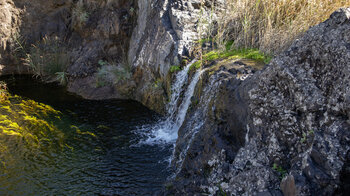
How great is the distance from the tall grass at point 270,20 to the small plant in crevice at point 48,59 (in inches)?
178

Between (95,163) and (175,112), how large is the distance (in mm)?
1619

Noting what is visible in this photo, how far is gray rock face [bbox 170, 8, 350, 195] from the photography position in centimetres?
204

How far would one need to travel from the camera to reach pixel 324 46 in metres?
2.39

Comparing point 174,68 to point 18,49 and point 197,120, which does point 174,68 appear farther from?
point 18,49

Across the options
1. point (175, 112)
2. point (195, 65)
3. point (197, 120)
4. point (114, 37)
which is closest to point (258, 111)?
point (197, 120)

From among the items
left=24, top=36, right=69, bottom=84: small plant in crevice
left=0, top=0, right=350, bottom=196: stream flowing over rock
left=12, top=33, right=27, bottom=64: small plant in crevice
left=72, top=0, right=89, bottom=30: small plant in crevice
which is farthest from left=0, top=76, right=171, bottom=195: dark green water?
left=12, top=33, right=27, bottom=64: small plant in crevice

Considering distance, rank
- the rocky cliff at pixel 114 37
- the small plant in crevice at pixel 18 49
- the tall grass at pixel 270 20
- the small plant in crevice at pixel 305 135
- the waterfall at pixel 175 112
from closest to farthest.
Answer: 1. the small plant in crevice at pixel 305 135
2. the tall grass at pixel 270 20
3. the waterfall at pixel 175 112
4. the rocky cliff at pixel 114 37
5. the small plant in crevice at pixel 18 49

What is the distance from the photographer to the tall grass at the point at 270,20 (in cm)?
432

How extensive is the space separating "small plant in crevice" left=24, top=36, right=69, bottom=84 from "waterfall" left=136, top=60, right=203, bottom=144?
3625 millimetres

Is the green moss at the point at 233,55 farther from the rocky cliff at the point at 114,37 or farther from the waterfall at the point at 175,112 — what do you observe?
the rocky cliff at the point at 114,37

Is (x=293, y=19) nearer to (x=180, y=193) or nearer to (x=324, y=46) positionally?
(x=324, y=46)

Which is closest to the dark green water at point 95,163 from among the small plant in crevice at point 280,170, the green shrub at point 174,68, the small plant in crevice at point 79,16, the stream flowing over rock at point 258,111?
the stream flowing over rock at point 258,111

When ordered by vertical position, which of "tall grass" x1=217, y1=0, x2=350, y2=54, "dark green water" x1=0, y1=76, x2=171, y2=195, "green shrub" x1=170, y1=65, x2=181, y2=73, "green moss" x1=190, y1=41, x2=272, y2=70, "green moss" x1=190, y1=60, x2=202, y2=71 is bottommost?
"dark green water" x1=0, y1=76, x2=171, y2=195

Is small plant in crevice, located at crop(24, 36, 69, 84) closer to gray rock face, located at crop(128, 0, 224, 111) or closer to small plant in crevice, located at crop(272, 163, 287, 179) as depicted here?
gray rock face, located at crop(128, 0, 224, 111)
